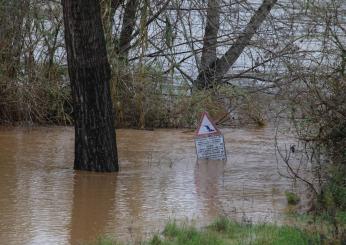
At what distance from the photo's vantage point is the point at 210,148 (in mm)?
11328

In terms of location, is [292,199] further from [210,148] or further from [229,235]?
[210,148]

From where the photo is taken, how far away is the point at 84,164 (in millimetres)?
10109

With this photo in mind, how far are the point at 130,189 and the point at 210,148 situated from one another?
238cm

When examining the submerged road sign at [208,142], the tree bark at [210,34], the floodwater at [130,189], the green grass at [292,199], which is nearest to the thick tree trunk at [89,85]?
the floodwater at [130,189]

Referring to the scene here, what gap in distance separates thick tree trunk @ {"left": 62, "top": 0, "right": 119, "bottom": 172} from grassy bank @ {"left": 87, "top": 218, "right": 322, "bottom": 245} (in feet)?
9.92

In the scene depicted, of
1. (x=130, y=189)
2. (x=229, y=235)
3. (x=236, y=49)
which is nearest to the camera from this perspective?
(x=229, y=235)

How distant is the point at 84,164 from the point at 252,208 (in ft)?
9.05

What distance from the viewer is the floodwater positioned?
Answer: 743 cm

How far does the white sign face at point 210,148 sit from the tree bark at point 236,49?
386 centimetres

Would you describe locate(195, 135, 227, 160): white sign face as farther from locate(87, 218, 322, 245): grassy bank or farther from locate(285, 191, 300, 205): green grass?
locate(87, 218, 322, 245): grassy bank

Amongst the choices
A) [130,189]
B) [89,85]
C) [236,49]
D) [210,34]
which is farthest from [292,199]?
[236,49]

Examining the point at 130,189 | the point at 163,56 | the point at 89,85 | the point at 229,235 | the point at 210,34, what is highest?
the point at 210,34

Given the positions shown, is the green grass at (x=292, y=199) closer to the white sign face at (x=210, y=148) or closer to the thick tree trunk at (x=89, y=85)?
the thick tree trunk at (x=89, y=85)

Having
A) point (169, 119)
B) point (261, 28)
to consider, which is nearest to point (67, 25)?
point (169, 119)
